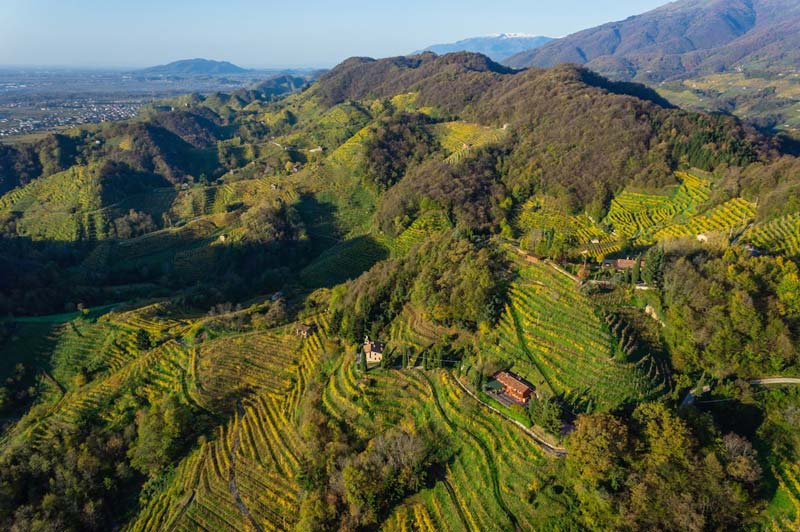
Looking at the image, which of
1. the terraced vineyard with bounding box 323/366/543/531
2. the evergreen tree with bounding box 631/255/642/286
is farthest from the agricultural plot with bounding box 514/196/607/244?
the terraced vineyard with bounding box 323/366/543/531

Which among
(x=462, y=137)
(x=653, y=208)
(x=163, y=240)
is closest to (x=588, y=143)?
(x=653, y=208)

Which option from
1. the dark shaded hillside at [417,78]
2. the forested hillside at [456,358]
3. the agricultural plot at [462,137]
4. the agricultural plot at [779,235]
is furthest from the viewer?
the dark shaded hillside at [417,78]

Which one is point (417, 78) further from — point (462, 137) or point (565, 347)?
point (565, 347)

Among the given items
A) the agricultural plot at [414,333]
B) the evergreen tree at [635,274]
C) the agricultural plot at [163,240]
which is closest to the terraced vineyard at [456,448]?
the agricultural plot at [414,333]

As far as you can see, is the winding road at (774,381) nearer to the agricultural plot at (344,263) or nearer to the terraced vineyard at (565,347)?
the terraced vineyard at (565,347)

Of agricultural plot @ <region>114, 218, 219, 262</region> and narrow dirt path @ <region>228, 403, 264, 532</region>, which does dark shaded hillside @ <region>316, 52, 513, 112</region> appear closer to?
agricultural plot @ <region>114, 218, 219, 262</region>

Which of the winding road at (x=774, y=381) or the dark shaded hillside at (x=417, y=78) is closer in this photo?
the winding road at (x=774, y=381)
